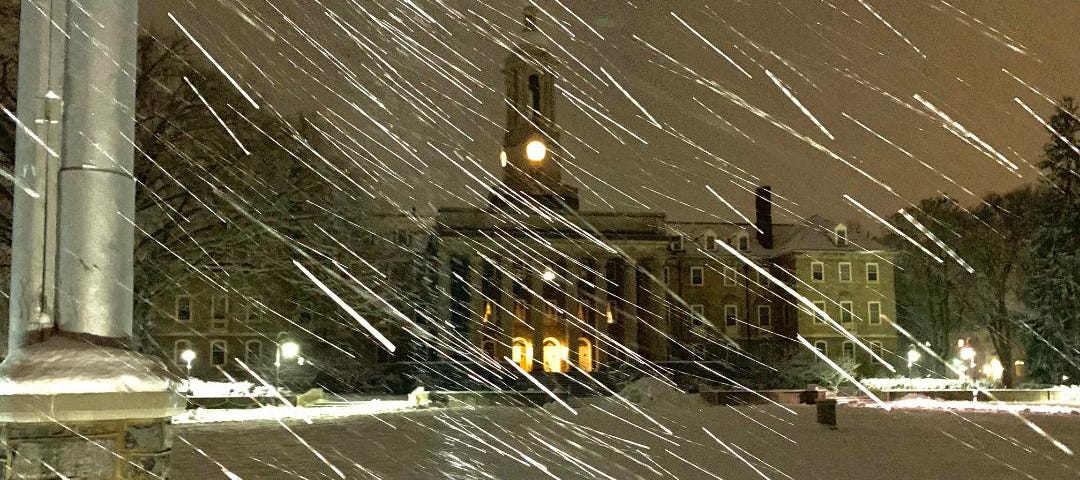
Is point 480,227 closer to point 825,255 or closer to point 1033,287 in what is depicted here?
point 825,255

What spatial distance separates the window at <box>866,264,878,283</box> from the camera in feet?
246

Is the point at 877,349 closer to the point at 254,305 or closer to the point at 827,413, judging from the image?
the point at 827,413

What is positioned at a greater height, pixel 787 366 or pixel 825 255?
pixel 825 255

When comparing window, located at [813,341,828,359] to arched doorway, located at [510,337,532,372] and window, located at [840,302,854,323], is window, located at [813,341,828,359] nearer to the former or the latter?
window, located at [840,302,854,323]

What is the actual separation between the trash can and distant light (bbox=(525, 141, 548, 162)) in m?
47.5

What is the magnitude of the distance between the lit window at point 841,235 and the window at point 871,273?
239 cm

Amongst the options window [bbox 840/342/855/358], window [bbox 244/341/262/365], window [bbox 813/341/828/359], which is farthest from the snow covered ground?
window [bbox 840/342/855/358]

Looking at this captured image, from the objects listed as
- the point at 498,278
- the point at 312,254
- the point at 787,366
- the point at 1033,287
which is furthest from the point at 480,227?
the point at 312,254

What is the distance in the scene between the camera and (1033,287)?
2133 inches

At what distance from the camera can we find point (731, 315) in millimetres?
75062

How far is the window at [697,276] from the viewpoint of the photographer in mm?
75562

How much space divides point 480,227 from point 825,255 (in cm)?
2550

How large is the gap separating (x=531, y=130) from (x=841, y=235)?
959 inches

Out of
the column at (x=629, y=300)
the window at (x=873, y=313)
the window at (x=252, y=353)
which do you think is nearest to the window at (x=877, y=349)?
the window at (x=873, y=313)
